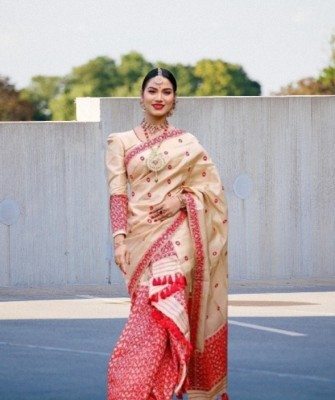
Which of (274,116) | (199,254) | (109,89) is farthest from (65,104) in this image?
(199,254)

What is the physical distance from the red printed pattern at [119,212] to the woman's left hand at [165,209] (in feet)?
0.48

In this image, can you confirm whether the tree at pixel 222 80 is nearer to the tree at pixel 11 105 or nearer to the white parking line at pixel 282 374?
the tree at pixel 11 105

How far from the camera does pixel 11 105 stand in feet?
381

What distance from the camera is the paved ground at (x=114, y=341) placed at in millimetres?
12109

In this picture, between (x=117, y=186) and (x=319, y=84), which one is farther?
(x=319, y=84)

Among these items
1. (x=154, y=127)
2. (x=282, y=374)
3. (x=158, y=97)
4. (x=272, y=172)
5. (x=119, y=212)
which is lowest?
(x=282, y=374)

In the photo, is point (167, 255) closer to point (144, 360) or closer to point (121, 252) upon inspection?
point (121, 252)

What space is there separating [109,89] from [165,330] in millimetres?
136100

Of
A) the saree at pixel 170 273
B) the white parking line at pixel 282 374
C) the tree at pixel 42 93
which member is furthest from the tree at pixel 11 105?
the saree at pixel 170 273

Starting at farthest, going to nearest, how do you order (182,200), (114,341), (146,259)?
(114,341), (182,200), (146,259)

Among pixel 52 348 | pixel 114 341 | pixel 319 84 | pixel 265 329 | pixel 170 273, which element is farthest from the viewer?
pixel 319 84

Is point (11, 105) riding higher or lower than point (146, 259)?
higher

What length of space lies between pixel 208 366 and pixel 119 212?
99cm

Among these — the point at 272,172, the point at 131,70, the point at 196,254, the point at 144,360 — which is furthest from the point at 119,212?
the point at 131,70
